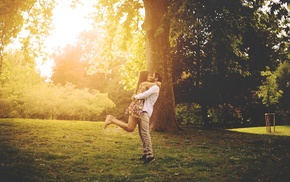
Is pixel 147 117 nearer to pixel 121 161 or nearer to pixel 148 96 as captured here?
pixel 148 96

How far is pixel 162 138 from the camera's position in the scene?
1263 centimetres

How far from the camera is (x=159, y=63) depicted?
1510 cm

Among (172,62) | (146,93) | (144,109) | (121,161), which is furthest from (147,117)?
(172,62)

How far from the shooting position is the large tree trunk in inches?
588

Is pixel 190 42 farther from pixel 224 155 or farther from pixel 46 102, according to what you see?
pixel 224 155

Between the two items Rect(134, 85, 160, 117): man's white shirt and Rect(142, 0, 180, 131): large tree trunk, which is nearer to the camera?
Rect(134, 85, 160, 117): man's white shirt

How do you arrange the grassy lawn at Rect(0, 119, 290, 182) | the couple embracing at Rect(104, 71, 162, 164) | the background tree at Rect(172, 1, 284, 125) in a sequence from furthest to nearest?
the background tree at Rect(172, 1, 284, 125), the couple embracing at Rect(104, 71, 162, 164), the grassy lawn at Rect(0, 119, 290, 182)

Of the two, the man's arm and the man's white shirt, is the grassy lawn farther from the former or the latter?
the man's arm

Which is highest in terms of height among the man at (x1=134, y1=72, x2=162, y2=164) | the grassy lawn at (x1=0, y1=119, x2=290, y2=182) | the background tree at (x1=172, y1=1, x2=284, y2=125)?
the background tree at (x1=172, y1=1, x2=284, y2=125)

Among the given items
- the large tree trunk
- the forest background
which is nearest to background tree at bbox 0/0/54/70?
the forest background

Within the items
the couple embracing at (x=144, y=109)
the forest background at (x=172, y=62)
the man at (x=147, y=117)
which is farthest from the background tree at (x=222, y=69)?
the man at (x=147, y=117)

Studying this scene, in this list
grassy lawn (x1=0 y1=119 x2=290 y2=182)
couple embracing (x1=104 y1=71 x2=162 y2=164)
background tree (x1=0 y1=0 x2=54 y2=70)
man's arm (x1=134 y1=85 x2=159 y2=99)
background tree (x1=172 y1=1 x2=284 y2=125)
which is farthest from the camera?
background tree (x1=172 y1=1 x2=284 y2=125)

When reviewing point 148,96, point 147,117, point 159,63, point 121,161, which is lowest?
point 121,161

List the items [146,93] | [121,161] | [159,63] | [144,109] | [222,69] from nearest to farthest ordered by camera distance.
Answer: [146,93] → [144,109] → [121,161] → [159,63] → [222,69]
